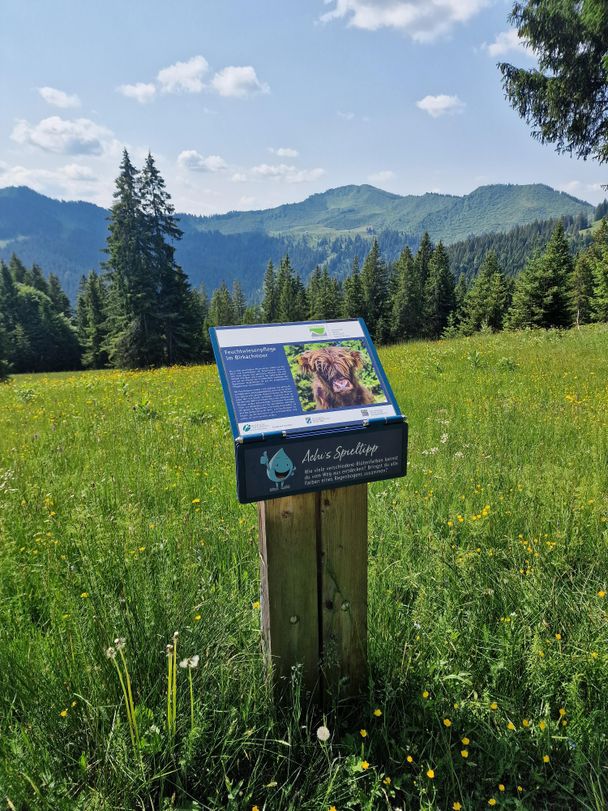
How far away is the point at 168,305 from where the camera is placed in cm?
3300

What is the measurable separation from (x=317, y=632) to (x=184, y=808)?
0.78 meters

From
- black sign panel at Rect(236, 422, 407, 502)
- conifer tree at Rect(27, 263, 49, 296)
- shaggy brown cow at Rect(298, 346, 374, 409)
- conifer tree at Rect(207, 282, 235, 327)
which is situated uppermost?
conifer tree at Rect(27, 263, 49, 296)

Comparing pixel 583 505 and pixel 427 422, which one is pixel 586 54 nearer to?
pixel 427 422

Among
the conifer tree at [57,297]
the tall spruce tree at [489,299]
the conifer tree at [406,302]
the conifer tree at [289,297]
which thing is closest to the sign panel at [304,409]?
the tall spruce tree at [489,299]

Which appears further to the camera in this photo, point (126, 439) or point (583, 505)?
point (126, 439)

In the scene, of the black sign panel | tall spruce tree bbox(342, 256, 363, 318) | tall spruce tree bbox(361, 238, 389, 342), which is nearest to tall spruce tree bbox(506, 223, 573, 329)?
tall spruce tree bbox(361, 238, 389, 342)

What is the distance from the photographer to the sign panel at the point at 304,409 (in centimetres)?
175

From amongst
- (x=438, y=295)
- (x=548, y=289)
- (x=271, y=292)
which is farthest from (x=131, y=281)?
(x=271, y=292)

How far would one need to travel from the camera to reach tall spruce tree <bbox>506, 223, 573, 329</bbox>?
116 feet

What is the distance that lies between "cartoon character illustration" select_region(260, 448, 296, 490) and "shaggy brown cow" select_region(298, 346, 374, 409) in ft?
0.92

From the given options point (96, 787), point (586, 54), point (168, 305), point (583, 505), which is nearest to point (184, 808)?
point (96, 787)

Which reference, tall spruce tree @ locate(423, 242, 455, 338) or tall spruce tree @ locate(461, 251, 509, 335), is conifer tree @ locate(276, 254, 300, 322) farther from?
tall spruce tree @ locate(461, 251, 509, 335)

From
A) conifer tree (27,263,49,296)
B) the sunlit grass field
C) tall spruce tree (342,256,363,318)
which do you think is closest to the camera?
the sunlit grass field

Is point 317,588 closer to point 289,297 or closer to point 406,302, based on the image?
point 406,302
